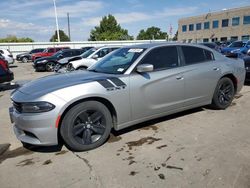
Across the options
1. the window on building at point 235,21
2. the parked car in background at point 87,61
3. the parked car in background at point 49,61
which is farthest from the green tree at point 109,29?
the parked car in background at point 87,61

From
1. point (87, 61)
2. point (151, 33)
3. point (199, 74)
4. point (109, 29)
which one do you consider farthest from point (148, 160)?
point (151, 33)

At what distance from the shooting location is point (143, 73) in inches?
163

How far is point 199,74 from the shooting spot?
15.9 ft

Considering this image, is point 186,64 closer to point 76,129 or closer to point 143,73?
point 143,73

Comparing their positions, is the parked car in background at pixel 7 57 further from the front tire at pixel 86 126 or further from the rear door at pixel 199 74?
the front tire at pixel 86 126

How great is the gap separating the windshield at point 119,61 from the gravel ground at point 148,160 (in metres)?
1.17

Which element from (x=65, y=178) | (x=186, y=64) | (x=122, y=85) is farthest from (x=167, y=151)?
(x=186, y=64)

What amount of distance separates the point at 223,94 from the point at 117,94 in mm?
2853

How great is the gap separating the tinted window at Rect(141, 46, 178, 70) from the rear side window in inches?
10.7

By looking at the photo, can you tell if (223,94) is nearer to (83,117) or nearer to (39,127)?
(83,117)

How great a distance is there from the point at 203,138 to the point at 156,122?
3.59 feet

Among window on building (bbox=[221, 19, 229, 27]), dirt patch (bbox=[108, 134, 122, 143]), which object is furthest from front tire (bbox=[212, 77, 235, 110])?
window on building (bbox=[221, 19, 229, 27])

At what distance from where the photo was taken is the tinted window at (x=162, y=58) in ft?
14.3

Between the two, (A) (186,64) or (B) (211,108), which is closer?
(A) (186,64)
